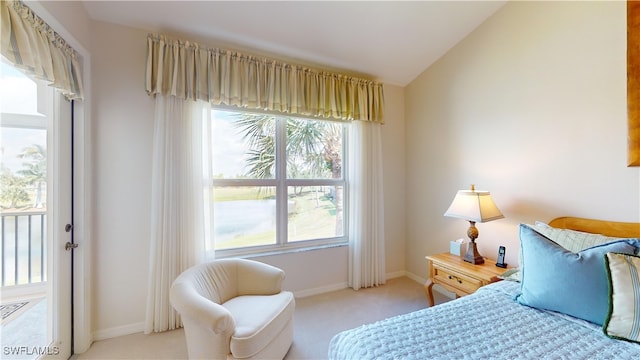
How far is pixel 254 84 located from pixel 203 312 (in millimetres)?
2017

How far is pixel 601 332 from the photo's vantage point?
4.18 ft

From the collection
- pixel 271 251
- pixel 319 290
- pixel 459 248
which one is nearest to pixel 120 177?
pixel 271 251

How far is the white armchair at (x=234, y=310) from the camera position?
1546 mm

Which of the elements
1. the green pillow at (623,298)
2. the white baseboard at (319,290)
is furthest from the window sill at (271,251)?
the green pillow at (623,298)

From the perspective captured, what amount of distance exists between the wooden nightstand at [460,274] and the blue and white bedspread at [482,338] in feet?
2.03

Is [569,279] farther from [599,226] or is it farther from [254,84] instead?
[254,84]

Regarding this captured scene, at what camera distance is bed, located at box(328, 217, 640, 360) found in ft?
3.73

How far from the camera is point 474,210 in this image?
2283 mm

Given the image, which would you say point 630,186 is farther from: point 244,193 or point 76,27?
point 76,27

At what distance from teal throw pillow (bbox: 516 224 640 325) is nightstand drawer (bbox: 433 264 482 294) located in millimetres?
588

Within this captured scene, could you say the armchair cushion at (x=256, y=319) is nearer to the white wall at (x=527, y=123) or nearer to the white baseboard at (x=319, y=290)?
the white baseboard at (x=319, y=290)

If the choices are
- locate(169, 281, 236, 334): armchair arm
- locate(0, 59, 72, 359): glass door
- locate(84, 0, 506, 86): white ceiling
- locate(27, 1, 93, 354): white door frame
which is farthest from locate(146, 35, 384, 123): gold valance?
locate(169, 281, 236, 334): armchair arm

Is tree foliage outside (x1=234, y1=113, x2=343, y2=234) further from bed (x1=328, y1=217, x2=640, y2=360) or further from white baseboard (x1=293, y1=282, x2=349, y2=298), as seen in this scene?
bed (x1=328, y1=217, x2=640, y2=360)

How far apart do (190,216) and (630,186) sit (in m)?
3.23
